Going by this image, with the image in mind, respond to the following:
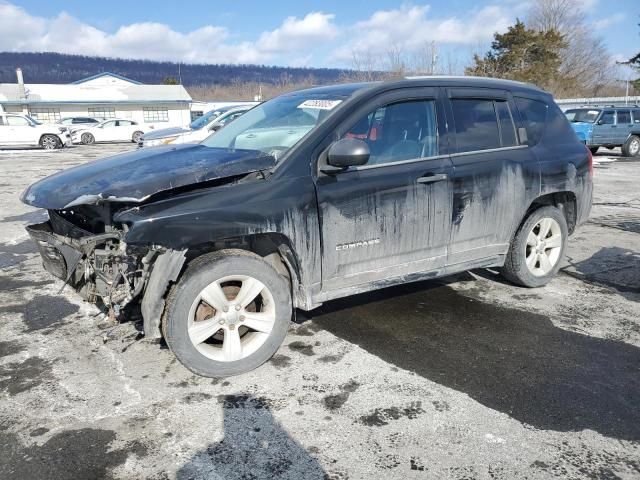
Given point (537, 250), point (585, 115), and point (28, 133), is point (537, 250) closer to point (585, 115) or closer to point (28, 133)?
point (585, 115)

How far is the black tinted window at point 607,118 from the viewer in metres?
19.0

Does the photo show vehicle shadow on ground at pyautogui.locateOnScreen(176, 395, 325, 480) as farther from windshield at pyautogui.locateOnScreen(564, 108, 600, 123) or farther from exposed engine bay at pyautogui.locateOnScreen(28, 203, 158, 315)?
windshield at pyautogui.locateOnScreen(564, 108, 600, 123)

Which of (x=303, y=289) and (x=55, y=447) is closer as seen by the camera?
(x=55, y=447)

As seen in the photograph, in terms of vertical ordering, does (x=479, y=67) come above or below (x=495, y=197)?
above

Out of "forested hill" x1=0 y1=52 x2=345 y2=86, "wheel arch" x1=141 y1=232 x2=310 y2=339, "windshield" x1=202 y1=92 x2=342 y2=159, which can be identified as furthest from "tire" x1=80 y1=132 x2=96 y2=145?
"forested hill" x1=0 y1=52 x2=345 y2=86

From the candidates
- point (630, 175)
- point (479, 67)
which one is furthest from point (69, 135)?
point (479, 67)

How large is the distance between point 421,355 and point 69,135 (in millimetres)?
26816

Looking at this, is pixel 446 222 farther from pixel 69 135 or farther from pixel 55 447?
pixel 69 135

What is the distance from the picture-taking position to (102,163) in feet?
12.5

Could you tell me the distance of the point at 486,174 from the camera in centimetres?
407

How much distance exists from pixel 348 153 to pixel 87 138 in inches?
1164

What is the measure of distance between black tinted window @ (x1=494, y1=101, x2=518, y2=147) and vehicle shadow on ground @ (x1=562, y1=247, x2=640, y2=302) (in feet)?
6.03

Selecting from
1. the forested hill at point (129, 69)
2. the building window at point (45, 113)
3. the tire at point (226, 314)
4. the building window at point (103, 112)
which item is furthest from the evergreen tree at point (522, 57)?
the forested hill at point (129, 69)

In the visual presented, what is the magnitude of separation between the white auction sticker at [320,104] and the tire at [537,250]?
2.11 meters
